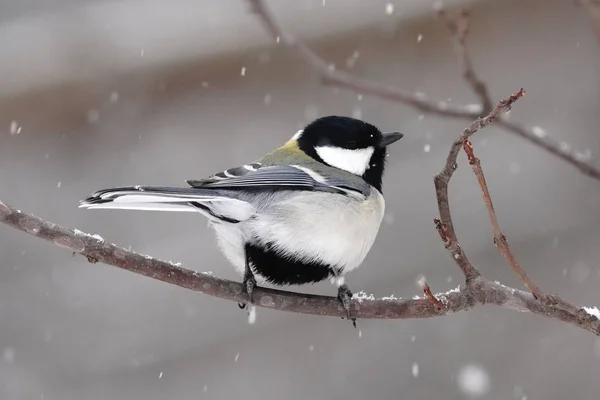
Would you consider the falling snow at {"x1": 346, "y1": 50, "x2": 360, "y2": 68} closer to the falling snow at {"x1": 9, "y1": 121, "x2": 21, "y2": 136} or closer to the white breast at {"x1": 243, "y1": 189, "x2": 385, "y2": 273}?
the falling snow at {"x1": 9, "y1": 121, "x2": 21, "y2": 136}

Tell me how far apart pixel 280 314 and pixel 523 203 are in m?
1.69

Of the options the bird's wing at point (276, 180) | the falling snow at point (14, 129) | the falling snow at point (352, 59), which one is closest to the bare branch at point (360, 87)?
the bird's wing at point (276, 180)

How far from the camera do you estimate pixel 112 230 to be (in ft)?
15.6

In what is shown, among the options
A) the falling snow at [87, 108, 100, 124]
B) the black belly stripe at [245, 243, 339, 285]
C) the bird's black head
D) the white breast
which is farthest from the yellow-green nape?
the falling snow at [87, 108, 100, 124]

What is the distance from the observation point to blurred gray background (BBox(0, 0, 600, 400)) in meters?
4.43

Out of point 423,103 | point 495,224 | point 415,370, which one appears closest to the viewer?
point 495,224

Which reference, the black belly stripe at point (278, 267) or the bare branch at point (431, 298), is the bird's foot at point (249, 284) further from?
the bare branch at point (431, 298)

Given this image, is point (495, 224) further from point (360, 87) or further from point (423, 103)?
point (360, 87)

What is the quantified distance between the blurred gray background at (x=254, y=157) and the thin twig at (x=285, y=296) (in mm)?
2403

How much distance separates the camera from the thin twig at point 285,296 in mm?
1765

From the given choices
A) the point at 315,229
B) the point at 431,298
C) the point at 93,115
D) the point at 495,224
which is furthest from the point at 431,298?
the point at 93,115

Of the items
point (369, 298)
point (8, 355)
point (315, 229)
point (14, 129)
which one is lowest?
point (8, 355)

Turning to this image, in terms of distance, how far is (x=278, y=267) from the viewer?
232 cm

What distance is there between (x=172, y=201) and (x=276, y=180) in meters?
0.44
